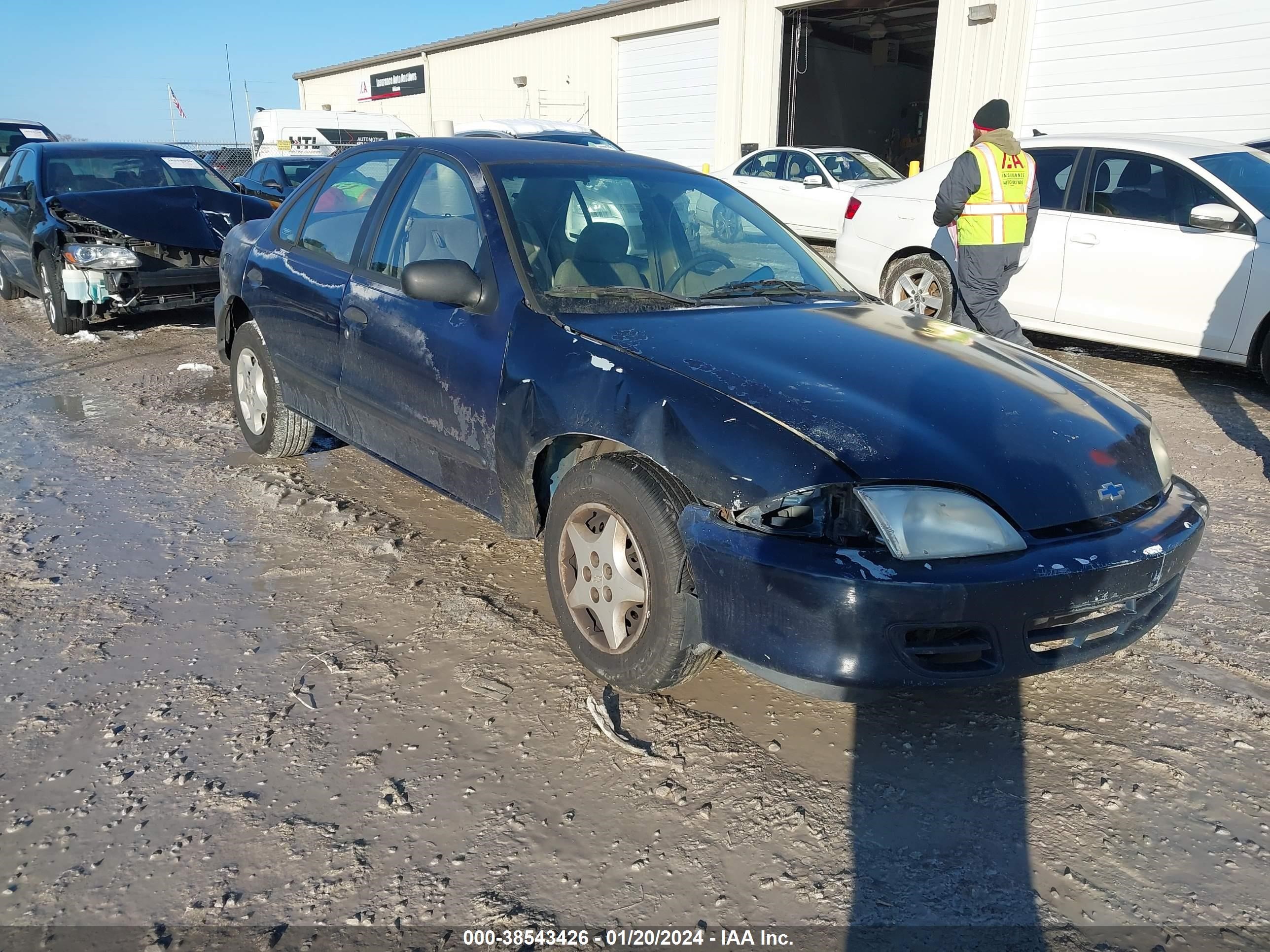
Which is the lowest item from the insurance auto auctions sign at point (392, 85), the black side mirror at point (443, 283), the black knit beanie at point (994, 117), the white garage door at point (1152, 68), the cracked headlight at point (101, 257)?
the cracked headlight at point (101, 257)

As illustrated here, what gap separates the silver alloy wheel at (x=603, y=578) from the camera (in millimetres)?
2748

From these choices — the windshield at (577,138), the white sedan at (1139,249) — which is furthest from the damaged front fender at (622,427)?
the windshield at (577,138)

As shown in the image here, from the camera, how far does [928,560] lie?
229cm

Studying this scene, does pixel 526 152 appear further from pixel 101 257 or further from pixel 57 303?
pixel 57 303

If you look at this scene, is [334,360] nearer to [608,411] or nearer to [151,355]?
[608,411]

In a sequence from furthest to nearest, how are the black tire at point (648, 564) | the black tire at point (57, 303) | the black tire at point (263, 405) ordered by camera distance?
1. the black tire at point (57, 303)
2. the black tire at point (263, 405)
3. the black tire at point (648, 564)

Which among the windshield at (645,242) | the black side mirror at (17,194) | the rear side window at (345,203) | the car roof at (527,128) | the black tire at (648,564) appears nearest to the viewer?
the black tire at (648,564)

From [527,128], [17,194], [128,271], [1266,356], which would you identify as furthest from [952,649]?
[527,128]

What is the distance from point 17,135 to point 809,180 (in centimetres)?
1241

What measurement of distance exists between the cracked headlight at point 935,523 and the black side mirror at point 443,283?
5.07ft

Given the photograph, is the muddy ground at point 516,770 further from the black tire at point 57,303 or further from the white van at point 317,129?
the white van at point 317,129

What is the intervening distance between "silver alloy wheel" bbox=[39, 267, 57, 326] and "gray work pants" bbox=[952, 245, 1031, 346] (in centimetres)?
749

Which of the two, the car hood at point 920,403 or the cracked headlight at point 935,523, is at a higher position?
the car hood at point 920,403

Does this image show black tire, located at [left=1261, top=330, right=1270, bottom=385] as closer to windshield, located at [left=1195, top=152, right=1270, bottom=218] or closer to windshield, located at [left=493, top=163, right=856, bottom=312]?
windshield, located at [left=1195, top=152, right=1270, bottom=218]
